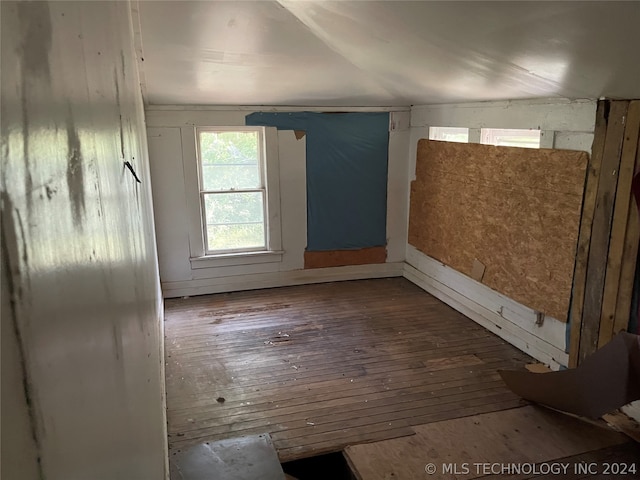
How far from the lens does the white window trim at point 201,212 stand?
16.2ft

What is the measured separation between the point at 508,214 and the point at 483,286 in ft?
2.47

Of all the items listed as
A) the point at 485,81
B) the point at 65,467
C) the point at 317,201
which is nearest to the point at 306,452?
the point at 65,467

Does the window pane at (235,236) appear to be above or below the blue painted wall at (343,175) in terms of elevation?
below

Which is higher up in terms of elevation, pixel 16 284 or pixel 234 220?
pixel 16 284

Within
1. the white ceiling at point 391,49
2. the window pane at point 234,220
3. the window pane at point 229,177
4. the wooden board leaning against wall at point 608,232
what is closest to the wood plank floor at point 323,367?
the window pane at point 234,220

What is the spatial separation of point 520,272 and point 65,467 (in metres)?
3.86

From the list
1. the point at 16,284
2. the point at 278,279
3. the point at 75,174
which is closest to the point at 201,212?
the point at 278,279

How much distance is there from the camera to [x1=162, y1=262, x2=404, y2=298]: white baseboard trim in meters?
5.22

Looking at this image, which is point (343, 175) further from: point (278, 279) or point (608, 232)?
point (608, 232)

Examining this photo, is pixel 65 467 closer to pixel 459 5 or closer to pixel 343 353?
pixel 459 5

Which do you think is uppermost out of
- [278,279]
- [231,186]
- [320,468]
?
[231,186]

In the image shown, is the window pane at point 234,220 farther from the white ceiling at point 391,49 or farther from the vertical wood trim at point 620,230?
the vertical wood trim at point 620,230

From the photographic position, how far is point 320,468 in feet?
9.14

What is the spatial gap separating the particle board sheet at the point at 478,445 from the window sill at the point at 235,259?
288cm
